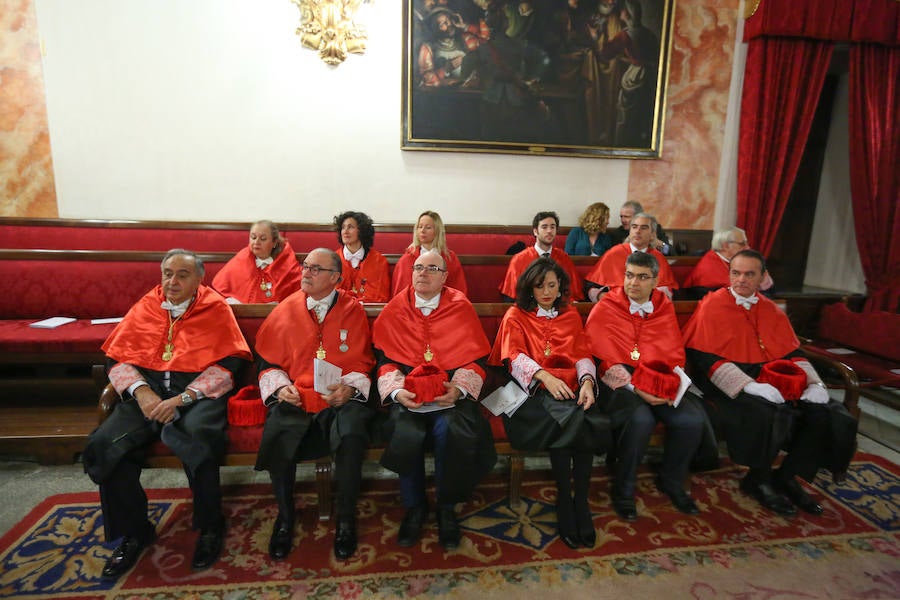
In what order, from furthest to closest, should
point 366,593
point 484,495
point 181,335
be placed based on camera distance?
point 484,495, point 181,335, point 366,593

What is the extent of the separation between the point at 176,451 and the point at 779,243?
24.5 ft

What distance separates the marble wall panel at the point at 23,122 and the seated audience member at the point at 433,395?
5.10 meters

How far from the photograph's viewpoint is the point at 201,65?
17.9ft

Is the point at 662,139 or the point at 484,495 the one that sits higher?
the point at 662,139

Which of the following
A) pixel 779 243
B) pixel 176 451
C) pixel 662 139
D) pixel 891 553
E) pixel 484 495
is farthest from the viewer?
pixel 779 243

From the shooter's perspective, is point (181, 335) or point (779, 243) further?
point (779, 243)

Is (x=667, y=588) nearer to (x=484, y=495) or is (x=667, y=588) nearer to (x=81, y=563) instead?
(x=484, y=495)

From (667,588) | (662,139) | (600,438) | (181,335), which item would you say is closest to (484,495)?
(600,438)

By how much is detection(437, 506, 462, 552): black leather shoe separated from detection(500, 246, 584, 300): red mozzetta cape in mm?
2112

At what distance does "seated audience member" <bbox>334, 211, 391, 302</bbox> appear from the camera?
169 inches

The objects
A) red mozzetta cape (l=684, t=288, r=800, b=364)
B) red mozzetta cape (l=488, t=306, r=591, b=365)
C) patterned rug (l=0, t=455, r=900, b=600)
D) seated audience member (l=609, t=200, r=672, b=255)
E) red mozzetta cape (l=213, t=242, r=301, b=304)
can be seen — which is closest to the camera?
patterned rug (l=0, t=455, r=900, b=600)

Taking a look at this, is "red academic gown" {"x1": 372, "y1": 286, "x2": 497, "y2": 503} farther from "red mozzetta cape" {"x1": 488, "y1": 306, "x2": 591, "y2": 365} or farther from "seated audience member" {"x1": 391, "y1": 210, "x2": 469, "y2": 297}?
"seated audience member" {"x1": 391, "y1": 210, "x2": 469, "y2": 297}

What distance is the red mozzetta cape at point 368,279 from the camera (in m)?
4.29

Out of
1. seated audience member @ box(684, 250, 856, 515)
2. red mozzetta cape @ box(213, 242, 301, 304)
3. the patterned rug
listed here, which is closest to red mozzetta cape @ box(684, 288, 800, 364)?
seated audience member @ box(684, 250, 856, 515)
